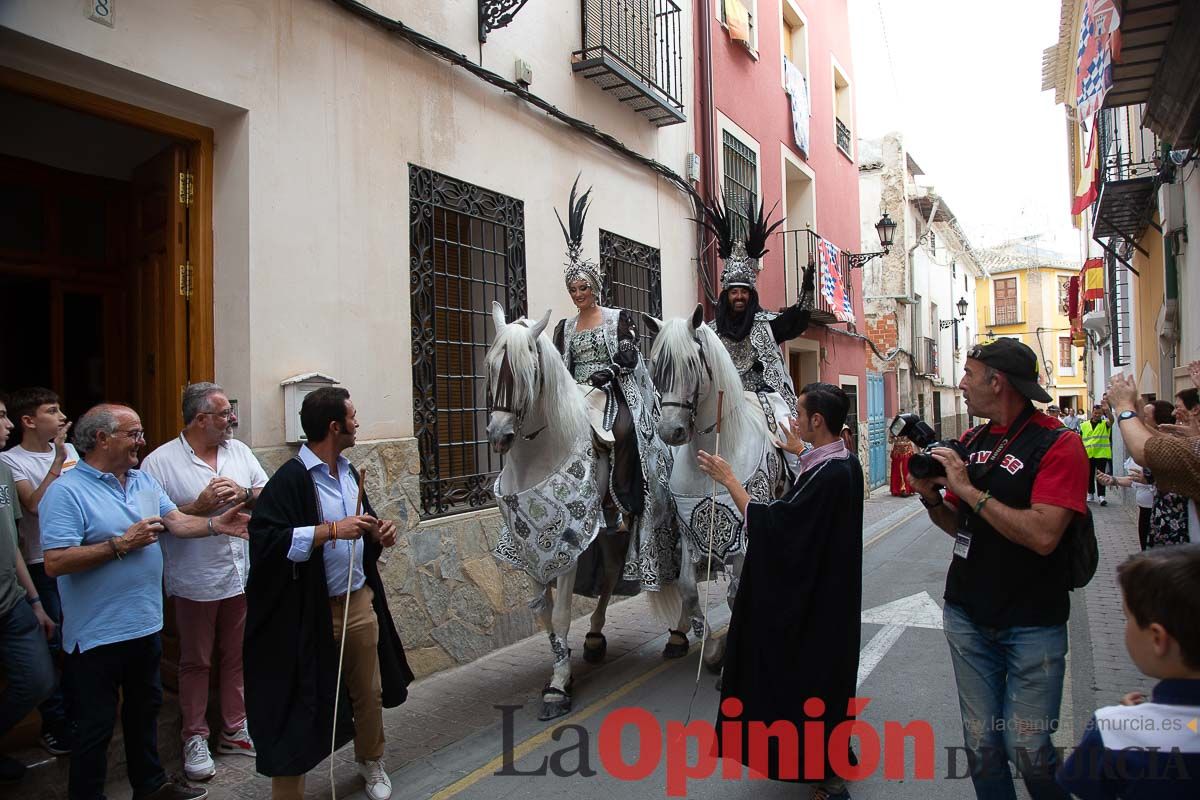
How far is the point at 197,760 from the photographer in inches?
151

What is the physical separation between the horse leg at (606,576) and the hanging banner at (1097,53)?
5131mm

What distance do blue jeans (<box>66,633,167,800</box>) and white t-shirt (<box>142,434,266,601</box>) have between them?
580mm

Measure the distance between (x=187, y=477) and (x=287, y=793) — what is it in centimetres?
170

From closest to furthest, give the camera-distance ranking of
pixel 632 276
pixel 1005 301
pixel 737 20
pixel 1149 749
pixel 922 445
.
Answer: pixel 1149 749 → pixel 922 445 → pixel 632 276 → pixel 737 20 → pixel 1005 301

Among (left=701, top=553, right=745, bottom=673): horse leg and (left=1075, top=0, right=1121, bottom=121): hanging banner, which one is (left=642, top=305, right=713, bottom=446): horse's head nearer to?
(left=701, top=553, right=745, bottom=673): horse leg

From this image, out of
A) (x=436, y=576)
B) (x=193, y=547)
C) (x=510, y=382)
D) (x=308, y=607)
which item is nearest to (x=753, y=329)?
(x=510, y=382)

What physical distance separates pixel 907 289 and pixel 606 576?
21.5 meters

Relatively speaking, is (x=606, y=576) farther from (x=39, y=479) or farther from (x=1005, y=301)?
(x=1005, y=301)

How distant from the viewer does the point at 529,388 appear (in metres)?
4.20

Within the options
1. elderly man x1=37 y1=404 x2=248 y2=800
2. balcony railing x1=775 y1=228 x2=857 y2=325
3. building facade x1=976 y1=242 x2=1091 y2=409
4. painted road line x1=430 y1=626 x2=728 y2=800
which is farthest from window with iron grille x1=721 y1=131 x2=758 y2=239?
Answer: building facade x1=976 y1=242 x2=1091 y2=409

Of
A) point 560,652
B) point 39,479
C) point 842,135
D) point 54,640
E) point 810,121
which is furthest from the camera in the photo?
point 842,135

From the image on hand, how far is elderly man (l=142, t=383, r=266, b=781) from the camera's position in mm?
3926

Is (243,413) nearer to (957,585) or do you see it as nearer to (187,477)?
(187,477)

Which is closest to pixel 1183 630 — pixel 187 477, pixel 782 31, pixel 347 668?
Answer: pixel 347 668
